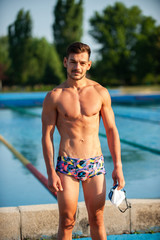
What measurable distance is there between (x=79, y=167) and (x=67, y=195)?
21cm

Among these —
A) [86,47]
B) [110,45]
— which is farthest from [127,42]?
[86,47]

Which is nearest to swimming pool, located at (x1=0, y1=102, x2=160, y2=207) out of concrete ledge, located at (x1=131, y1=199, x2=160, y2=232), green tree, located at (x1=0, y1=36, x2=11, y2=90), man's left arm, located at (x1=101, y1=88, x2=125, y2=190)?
concrete ledge, located at (x1=131, y1=199, x2=160, y2=232)

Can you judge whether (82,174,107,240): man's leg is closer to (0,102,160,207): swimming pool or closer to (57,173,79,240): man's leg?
(57,173,79,240): man's leg

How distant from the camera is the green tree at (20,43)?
146 feet

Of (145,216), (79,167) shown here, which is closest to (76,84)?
(79,167)

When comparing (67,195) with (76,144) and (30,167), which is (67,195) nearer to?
(76,144)

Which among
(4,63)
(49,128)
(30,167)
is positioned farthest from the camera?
(4,63)

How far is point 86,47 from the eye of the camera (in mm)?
2615

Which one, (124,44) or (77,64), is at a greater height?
(124,44)

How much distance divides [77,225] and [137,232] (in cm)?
56

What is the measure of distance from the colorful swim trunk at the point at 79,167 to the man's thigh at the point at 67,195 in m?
0.04

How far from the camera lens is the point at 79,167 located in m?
2.55

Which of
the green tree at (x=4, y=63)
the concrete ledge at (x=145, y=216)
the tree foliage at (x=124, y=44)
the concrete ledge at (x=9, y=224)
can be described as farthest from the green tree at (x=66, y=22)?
the concrete ledge at (x=9, y=224)

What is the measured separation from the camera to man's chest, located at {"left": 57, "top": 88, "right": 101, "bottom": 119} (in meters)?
2.55
